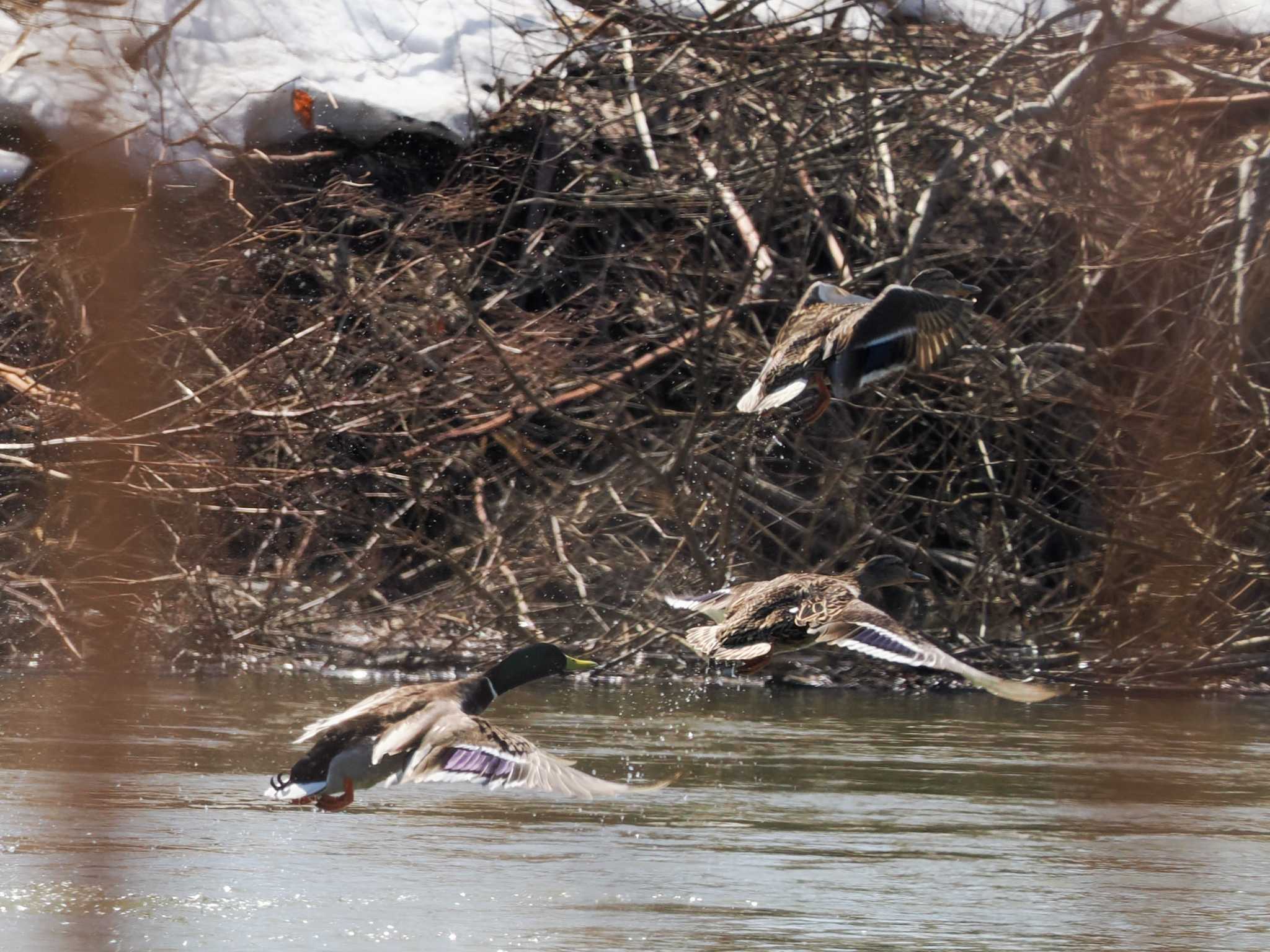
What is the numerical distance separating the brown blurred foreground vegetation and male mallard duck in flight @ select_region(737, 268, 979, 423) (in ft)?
6.71

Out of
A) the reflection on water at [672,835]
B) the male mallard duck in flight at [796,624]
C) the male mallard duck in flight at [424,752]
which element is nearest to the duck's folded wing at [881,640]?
the male mallard duck in flight at [796,624]

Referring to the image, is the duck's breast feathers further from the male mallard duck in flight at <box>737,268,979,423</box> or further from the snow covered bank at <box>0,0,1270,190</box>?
the snow covered bank at <box>0,0,1270,190</box>

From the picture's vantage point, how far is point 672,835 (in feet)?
16.2

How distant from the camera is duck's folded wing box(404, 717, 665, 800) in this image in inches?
140

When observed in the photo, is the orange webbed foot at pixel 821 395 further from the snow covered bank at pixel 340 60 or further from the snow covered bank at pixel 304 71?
the snow covered bank at pixel 304 71

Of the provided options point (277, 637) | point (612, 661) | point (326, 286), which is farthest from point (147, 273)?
point (612, 661)

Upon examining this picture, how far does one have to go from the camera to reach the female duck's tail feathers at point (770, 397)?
17.3 feet

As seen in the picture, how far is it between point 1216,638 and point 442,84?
4.56 m

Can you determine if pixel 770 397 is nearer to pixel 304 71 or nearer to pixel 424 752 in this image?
pixel 424 752

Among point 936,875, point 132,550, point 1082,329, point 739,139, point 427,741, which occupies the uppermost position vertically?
point 739,139

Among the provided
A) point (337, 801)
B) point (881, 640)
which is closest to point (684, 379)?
point (881, 640)

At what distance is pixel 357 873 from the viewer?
4344mm

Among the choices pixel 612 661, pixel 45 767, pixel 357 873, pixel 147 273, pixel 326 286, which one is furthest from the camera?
pixel 326 286

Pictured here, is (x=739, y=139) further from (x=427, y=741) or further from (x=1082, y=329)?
(x=427, y=741)
